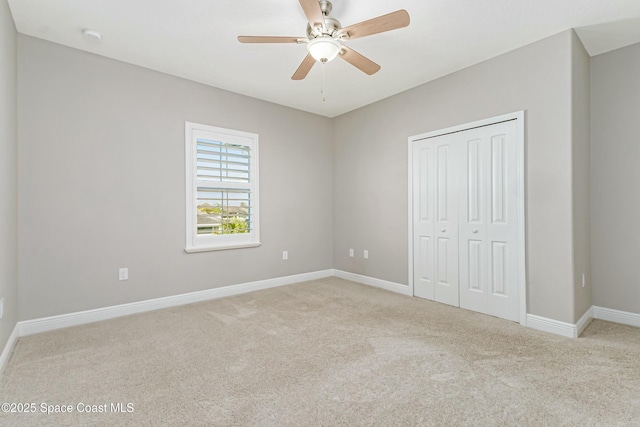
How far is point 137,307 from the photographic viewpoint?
3359 mm

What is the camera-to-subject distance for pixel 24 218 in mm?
2789

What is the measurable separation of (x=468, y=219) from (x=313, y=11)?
102 inches

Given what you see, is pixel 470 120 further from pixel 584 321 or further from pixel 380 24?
pixel 584 321

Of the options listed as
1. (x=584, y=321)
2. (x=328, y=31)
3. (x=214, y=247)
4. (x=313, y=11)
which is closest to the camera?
(x=313, y=11)

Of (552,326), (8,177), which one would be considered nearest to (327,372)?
(552,326)

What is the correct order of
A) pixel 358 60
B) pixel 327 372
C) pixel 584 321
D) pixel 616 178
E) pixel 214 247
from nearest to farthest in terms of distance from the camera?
pixel 327 372 → pixel 358 60 → pixel 584 321 → pixel 616 178 → pixel 214 247

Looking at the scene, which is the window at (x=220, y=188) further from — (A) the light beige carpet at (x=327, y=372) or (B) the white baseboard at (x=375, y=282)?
(B) the white baseboard at (x=375, y=282)

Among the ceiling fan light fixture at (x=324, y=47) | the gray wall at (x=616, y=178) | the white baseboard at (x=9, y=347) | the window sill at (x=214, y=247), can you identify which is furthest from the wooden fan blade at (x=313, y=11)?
the white baseboard at (x=9, y=347)

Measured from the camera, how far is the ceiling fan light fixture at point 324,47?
229 centimetres

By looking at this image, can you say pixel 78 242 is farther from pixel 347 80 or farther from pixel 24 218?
pixel 347 80

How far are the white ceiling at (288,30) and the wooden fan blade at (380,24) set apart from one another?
1.18 ft

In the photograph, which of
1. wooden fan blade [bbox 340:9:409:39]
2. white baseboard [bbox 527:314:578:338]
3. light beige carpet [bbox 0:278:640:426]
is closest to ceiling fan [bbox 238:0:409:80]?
wooden fan blade [bbox 340:9:409:39]

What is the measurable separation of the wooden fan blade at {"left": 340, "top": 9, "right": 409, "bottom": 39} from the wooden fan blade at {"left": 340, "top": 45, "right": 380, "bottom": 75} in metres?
0.20

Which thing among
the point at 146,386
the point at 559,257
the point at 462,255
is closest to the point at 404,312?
the point at 462,255
